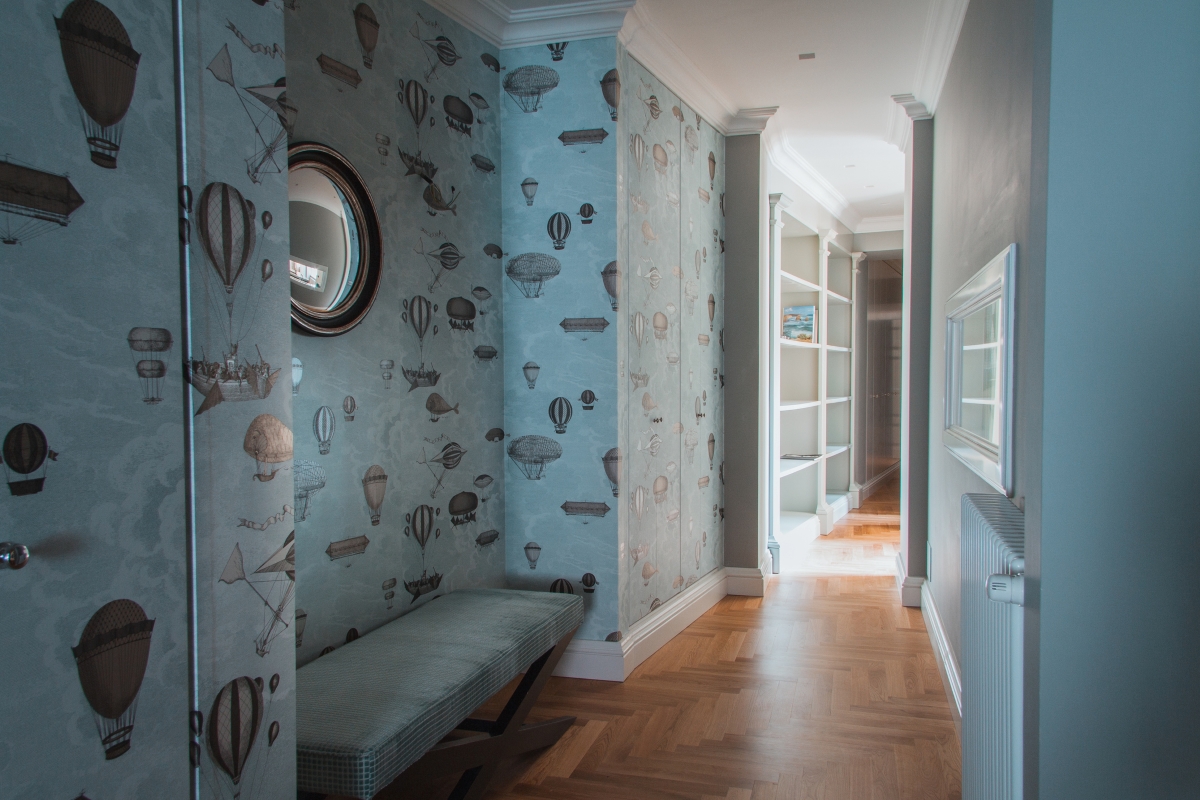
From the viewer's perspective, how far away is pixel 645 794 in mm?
2242

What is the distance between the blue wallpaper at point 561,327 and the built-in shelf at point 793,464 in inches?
106

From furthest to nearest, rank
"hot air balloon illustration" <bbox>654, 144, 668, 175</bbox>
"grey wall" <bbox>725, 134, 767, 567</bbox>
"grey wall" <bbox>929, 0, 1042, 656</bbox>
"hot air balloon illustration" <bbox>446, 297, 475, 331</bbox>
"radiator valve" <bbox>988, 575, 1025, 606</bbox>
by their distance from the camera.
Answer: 1. "grey wall" <bbox>725, 134, 767, 567</bbox>
2. "hot air balloon illustration" <bbox>654, 144, 668, 175</bbox>
3. "hot air balloon illustration" <bbox>446, 297, 475, 331</bbox>
4. "grey wall" <bbox>929, 0, 1042, 656</bbox>
5. "radiator valve" <bbox>988, 575, 1025, 606</bbox>

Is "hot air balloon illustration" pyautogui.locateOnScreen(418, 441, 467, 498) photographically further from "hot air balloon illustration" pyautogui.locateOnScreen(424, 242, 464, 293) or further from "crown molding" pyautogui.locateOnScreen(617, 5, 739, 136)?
"crown molding" pyautogui.locateOnScreen(617, 5, 739, 136)

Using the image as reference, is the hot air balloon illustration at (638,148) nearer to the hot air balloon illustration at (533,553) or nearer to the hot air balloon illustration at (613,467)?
the hot air balloon illustration at (613,467)

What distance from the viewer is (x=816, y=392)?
6.55m

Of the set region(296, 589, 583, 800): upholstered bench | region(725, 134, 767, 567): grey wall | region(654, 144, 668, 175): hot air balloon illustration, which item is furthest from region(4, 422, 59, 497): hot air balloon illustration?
region(725, 134, 767, 567): grey wall

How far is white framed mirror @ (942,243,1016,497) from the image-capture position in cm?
188

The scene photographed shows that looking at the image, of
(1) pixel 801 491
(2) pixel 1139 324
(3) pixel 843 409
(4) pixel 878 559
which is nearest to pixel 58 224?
(2) pixel 1139 324

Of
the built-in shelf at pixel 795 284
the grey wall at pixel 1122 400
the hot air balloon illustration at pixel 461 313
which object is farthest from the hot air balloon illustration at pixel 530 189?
the built-in shelf at pixel 795 284

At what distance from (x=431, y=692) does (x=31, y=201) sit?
1305 millimetres

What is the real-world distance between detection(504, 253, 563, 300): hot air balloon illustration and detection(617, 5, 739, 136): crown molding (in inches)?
34.9

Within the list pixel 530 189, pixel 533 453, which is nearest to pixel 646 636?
pixel 533 453

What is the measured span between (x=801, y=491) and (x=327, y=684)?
4.97m

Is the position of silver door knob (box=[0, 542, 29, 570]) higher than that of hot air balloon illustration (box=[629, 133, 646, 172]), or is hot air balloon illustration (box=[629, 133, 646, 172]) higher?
hot air balloon illustration (box=[629, 133, 646, 172])
